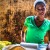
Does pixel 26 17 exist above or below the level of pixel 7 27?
above

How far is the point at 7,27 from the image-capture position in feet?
6.87

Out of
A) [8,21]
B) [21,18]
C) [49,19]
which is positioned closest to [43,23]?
[49,19]

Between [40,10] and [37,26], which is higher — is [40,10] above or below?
above

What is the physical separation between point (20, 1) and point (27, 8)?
12 cm

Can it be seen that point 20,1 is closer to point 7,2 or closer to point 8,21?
point 7,2

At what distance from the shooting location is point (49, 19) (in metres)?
1.97

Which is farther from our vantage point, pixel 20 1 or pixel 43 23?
pixel 20 1

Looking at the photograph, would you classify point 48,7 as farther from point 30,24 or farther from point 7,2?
point 7,2

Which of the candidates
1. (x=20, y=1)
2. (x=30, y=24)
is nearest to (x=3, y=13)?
(x=20, y=1)

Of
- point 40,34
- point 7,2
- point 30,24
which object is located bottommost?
point 40,34

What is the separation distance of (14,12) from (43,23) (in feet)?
1.40

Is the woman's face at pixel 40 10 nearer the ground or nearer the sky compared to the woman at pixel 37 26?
nearer the sky

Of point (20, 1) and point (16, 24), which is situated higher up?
point (20, 1)

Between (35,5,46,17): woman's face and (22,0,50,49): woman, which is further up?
(35,5,46,17): woman's face
